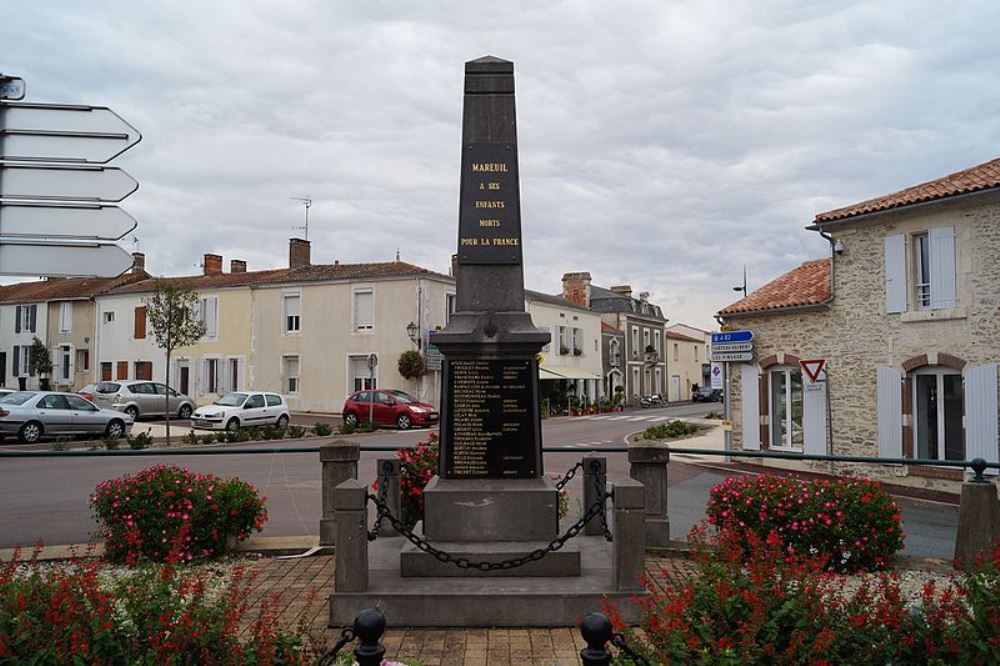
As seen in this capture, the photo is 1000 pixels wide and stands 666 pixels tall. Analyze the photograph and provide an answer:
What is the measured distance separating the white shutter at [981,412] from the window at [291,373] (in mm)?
28188

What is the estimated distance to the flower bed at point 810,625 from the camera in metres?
2.93

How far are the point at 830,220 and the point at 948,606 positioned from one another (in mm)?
16191

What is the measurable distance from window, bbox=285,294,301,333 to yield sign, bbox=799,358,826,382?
25.0m

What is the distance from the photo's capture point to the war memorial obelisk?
5.68 metres

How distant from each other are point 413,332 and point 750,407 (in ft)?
53.8

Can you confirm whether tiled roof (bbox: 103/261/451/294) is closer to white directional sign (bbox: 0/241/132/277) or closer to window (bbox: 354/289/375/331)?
window (bbox: 354/289/375/331)

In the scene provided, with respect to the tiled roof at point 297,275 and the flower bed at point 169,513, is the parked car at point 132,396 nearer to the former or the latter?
the tiled roof at point 297,275

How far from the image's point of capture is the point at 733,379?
67.6 ft

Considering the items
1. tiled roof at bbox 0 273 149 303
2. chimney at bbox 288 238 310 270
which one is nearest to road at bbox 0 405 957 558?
chimney at bbox 288 238 310 270

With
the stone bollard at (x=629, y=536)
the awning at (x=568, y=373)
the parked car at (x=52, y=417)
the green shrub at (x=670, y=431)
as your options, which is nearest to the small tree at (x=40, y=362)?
the parked car at (x=52, y=417)

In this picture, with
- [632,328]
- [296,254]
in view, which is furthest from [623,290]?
[296,254]

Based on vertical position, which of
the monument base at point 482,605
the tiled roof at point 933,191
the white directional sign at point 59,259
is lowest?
the monument base at point 482,605

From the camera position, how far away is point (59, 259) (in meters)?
2.82

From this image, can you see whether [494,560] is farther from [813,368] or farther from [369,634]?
[813,368]
